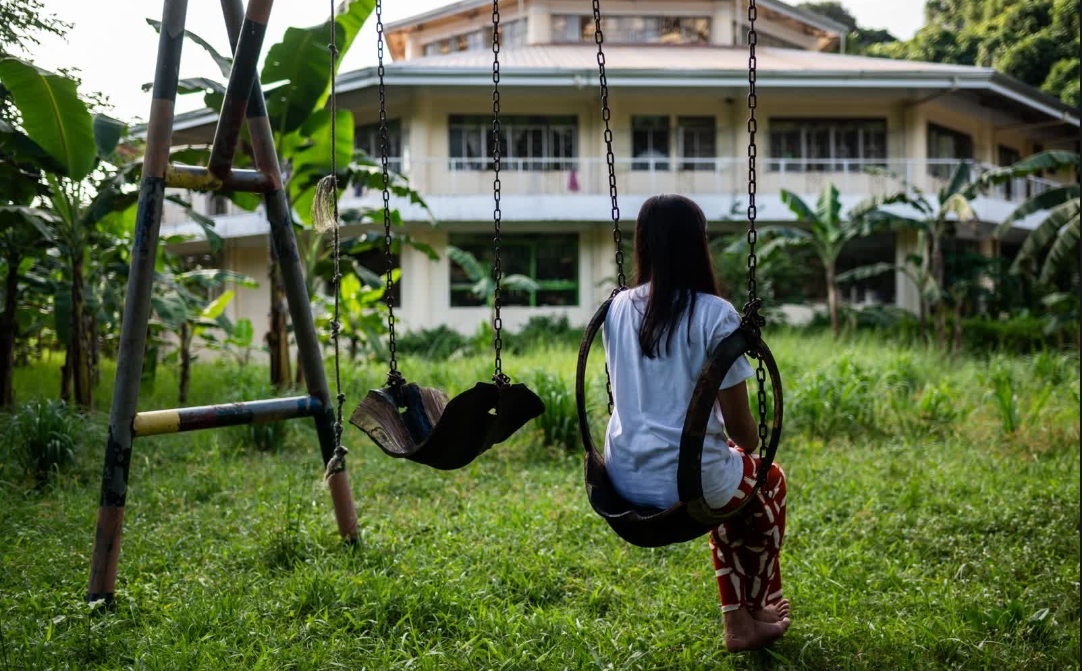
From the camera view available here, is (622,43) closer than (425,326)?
No

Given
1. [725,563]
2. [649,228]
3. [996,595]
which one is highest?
[649,228]

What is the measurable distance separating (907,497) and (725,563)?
2568mm

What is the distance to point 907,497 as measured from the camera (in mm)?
5156

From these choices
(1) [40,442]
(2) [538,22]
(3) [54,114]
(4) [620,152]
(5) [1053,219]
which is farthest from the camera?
(2) [538,22]

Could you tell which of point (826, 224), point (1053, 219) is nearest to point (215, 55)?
point (1053, 219)

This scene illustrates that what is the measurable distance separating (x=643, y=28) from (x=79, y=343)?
1918 cm

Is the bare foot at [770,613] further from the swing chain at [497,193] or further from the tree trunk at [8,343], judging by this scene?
the tree trunk at [8,343]

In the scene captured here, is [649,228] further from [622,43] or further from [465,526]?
[622,43]

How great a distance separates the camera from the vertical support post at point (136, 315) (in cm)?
337

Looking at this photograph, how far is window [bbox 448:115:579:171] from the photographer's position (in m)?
19.8

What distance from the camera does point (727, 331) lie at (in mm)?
2654

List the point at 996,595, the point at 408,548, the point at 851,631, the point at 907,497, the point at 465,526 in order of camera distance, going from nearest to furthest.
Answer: the point at 851,631
the point at 996,595
the point at 408,548
the point at 465,526
the point at 907,497

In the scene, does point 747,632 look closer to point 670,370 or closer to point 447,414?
point 670,370

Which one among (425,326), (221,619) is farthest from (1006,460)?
(425,326)
